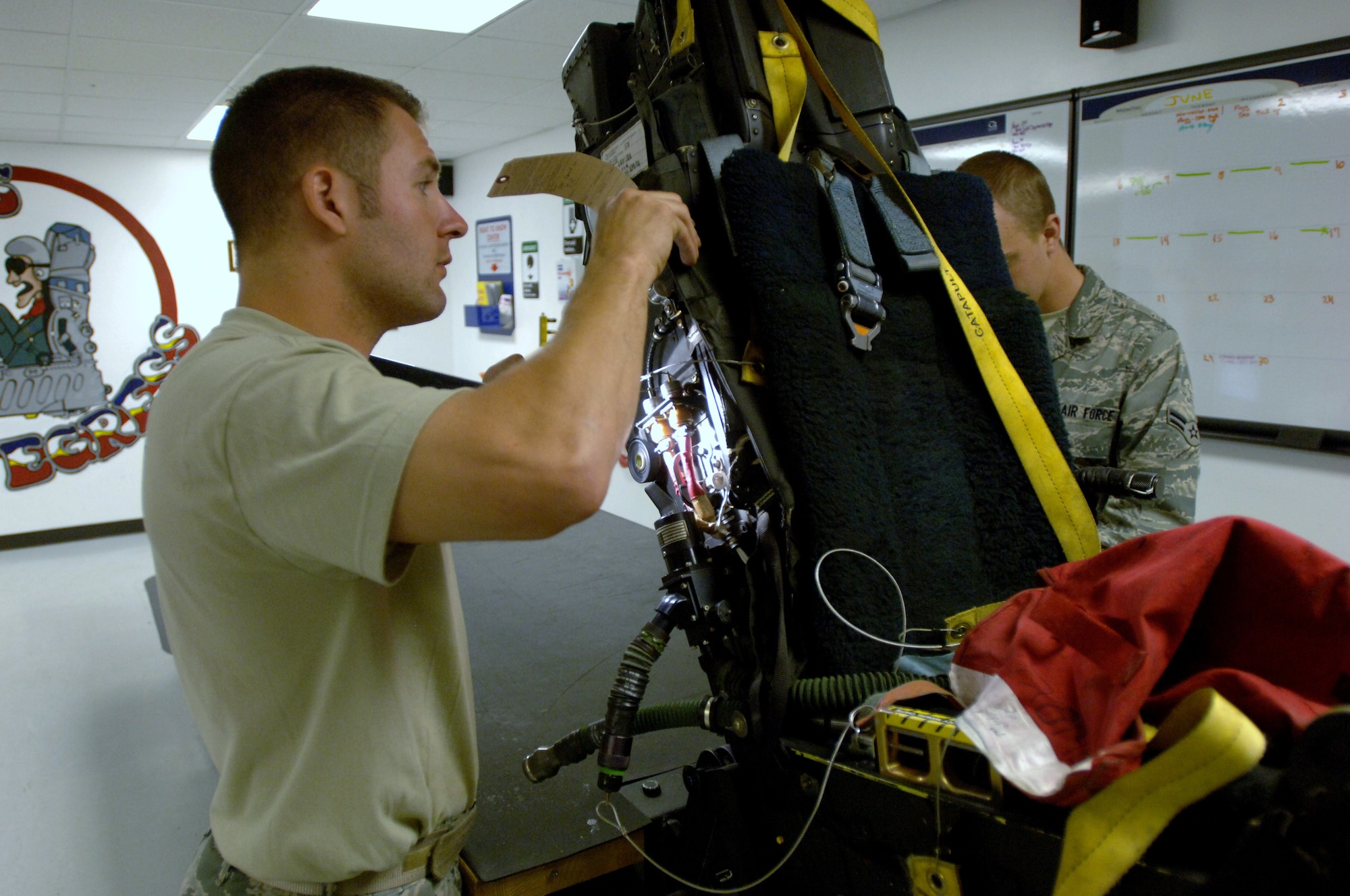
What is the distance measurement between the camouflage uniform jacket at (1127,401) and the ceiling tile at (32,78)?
455 centimetres

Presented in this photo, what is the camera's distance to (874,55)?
4.15 ft

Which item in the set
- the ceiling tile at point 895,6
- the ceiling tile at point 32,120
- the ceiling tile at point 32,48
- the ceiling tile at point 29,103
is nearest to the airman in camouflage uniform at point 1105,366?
the ceiling tile at point 895,6

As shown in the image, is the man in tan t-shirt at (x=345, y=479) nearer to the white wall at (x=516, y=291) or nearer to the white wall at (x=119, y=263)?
the white wall at (x=516, y=291)

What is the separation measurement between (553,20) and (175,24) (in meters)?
1.49

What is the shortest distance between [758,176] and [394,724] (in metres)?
0.74

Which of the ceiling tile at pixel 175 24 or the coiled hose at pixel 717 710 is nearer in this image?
the coiled hose at pixel 717 710

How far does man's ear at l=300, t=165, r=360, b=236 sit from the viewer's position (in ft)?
2.85

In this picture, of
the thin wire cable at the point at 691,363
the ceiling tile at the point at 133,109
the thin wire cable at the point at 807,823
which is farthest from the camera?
the ceiling tile at the point at 133,109

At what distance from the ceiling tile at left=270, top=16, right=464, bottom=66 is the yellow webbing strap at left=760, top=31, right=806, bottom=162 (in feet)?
9.85

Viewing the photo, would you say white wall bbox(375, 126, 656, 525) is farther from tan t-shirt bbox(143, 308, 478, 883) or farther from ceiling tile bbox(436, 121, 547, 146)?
tan t-shirt bbox(143, 308, 478, 883)

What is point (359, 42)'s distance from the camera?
3.77 m

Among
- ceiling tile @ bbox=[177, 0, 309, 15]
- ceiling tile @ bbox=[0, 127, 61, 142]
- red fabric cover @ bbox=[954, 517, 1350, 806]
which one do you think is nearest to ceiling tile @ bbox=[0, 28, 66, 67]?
ceiling tile @ bbox=[177, 0, 309, 15]

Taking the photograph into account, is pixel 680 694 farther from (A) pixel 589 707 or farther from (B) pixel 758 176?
(B) pixel 758 176

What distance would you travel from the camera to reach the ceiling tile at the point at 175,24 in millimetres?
3170
